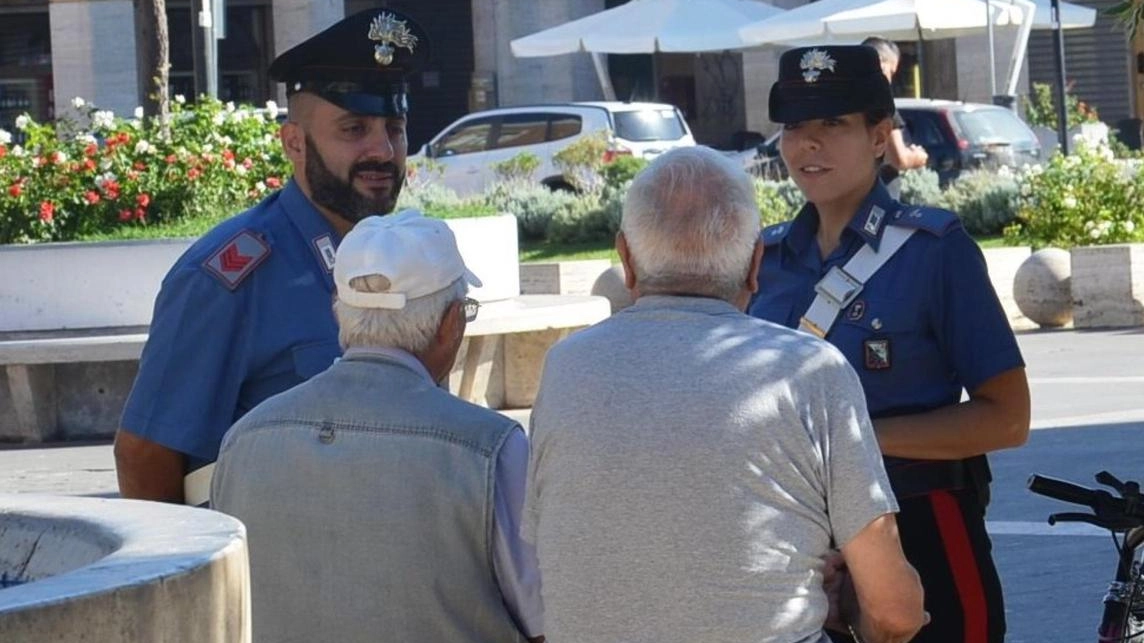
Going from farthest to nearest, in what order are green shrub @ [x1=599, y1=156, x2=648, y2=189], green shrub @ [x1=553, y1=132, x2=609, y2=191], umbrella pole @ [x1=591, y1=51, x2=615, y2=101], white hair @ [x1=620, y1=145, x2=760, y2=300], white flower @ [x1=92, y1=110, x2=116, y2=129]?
umbrella pole @ [x1=591, y1=51, x2=615, y2=101]
green shrub @ [x1=553, y1=132, x2=609, y2=191]
green shrub @ [x1=599, y1=156, x2=648, y2=189]
white flower @ [x1=92, y1=110, x2=116, y2=129]
white hair @ [x1=620, y1=145, x2=760, y2=300]

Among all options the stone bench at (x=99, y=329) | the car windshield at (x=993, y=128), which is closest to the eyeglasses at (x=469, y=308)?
the stone bench at (x=99, y=329)

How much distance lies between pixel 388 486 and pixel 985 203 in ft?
60.1

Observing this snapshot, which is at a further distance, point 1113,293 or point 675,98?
point 675,98

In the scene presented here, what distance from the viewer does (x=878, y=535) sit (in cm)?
344

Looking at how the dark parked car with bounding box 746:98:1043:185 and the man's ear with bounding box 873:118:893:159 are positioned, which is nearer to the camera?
the man's ear with bounding box 873:118:893:159

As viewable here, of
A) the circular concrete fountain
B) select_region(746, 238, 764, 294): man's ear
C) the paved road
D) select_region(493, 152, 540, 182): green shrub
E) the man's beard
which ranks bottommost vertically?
the paved road

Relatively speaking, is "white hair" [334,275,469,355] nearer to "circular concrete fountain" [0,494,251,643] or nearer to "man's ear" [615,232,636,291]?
"man's ear" [615,232,636,291]

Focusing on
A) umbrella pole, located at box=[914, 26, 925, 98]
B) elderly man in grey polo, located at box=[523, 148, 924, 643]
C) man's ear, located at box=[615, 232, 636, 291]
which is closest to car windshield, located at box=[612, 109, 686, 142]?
umbrella pole, located at box=[914, 26, 925, 98]

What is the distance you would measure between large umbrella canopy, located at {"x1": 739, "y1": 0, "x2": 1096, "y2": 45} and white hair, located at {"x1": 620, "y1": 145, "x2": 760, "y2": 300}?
23.9m

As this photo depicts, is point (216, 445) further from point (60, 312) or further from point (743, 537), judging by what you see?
point (60, 312)

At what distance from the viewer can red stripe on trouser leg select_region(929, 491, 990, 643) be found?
4395 mm

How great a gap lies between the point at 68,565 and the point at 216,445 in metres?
0.83

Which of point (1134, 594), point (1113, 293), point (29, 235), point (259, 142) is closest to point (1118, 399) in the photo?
point (1113, 293)

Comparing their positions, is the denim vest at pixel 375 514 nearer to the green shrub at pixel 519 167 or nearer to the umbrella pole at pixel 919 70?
the green shrub at pixel 519 167
